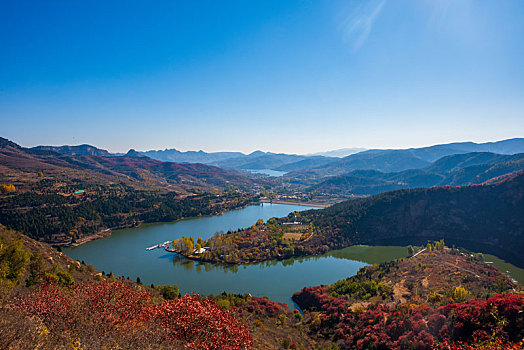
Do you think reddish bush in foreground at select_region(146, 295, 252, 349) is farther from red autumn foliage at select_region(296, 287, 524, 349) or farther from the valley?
red autumn foliage at select_region(296, 287, 524, 349)

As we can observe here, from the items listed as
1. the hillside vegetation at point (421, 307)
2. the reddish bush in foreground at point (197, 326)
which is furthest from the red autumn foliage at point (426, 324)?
the reddish bush in foreground at point (197, 326)

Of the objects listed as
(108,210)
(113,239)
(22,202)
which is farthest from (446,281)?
(22,202)

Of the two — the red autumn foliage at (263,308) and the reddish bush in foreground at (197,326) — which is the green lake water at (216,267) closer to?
the red autumn foliage at (263,308)

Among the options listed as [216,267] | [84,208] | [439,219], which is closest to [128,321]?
[216,267]

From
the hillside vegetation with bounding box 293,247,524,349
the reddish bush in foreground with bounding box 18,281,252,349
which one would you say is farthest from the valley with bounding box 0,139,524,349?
Answer: the hillside vegetation with bounding box 293,247,524,349

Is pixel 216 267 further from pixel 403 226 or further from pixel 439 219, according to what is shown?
pixel 439 219

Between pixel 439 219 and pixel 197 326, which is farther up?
pixel 197 326
